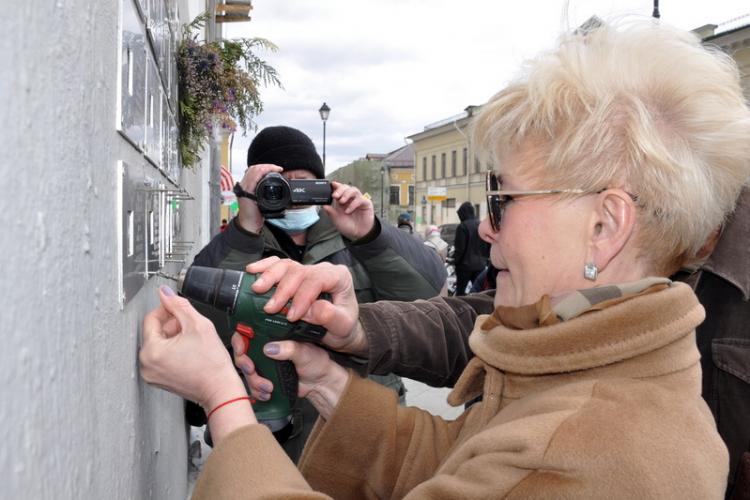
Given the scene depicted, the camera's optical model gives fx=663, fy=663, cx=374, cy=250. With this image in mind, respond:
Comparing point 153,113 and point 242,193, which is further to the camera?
point 242,193

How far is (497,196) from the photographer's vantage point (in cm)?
159

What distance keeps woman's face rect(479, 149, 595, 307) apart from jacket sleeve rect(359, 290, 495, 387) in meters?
0.53

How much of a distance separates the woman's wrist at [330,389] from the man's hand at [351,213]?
894 mm

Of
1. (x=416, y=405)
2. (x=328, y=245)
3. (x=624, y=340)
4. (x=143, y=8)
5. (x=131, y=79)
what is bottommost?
(x=416, y=405)

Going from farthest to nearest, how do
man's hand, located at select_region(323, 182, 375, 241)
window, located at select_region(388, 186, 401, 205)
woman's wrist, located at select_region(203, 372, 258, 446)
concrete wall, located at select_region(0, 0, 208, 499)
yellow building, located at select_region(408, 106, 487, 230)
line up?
1. window, located at select_region(388, 186, 401, 205)
2. yellow building, located at select_region(408, 106, 487, 230)
3. man's hand, located at select_region(323, 182, 375, 241)
4. woman's wrist, located at select_region(203, 372, 258, 446)
5. concrete wall, located at select_region(0, 0, 208, 499)

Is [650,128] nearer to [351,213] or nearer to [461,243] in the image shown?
[351,213]

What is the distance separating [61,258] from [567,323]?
87 centimetres

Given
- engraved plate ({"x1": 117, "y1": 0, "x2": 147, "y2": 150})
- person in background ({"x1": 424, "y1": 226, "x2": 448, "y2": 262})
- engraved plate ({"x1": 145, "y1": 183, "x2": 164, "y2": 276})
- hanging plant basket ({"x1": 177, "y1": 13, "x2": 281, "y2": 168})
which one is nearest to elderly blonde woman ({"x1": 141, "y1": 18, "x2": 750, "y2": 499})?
engraved plate ({"x1": 145, "y1": 183, "x2": 164, "y2": 276})

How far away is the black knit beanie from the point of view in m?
3.02

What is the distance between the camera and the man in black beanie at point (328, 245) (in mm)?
2621

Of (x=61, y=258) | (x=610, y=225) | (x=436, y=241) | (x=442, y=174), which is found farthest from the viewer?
(x=442, y=174)

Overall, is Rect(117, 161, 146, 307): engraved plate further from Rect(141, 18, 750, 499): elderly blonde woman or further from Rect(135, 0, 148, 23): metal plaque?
Rect(135, 0, 148, 23): metal plaque

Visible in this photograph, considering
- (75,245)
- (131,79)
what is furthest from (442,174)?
(75,245)

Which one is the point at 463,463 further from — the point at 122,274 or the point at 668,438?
the point at 122,274
